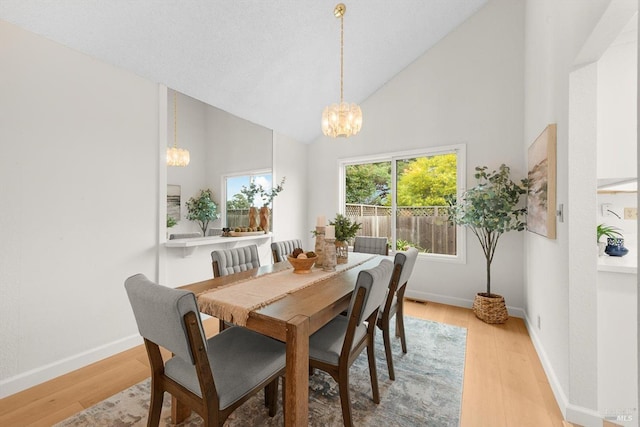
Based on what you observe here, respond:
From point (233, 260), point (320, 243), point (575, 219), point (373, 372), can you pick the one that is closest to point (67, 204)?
point (233, 260)

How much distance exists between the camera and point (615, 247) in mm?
1897

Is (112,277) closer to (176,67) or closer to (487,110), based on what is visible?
(176,67)

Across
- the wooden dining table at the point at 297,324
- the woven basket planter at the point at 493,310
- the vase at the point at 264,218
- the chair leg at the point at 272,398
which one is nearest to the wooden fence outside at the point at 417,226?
the woven basket planter at the point at 493,310

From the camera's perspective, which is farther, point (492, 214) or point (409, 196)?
point (409, 196)

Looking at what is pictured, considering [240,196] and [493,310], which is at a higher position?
[240,196]

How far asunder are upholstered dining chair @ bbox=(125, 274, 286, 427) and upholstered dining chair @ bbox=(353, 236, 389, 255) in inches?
73.0

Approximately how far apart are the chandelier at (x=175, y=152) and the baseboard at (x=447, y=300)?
3295 millimetres

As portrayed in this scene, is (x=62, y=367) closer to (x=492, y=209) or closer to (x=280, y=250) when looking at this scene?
(x=280, y=250)

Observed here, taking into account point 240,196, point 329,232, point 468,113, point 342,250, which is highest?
point 468,113

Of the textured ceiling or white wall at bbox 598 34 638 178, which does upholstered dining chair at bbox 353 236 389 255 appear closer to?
white wall at bbox 598 34 638 178

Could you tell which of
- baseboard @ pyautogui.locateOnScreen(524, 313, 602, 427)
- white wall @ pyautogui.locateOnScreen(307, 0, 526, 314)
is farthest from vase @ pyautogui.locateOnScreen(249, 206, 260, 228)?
baseboard @ pyautogui.locateOnScreen(524, 313, 602, 427)

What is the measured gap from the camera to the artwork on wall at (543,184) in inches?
75.5

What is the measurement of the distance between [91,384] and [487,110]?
15.2ft

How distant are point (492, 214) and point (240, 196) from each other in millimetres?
2945
